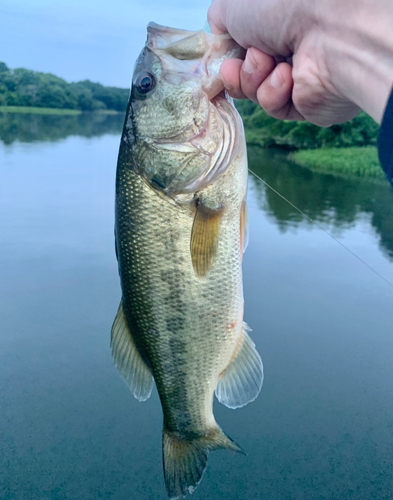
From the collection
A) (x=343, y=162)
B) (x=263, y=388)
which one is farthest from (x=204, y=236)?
(x=343, y=162)

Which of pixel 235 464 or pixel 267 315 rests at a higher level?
pixel 267 315

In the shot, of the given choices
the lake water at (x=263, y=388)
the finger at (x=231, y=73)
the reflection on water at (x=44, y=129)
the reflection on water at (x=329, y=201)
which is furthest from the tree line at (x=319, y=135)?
the finger at (x=231, y=73)

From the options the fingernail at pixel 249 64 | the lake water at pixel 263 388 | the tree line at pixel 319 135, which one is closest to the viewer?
the fingernail at pixel 249 64

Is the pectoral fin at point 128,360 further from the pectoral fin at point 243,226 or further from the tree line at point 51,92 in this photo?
the tree line at point 51,92

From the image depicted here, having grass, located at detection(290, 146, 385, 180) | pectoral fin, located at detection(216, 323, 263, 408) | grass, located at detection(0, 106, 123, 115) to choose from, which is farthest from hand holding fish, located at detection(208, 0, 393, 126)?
grass, located at detection(0, 106, 123, 115)

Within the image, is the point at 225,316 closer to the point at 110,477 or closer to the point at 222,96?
the point at 222,96

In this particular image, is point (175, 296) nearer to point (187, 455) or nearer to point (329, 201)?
point (187, 455)

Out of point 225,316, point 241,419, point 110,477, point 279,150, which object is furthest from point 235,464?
point 279,150
